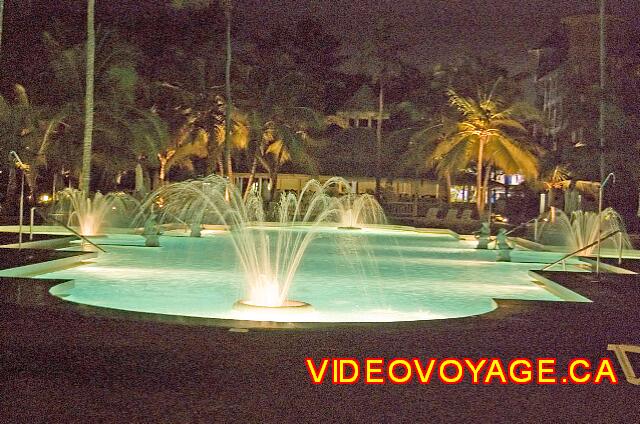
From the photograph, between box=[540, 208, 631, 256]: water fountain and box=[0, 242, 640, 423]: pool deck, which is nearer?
box=[0, 242, 640, 423]: pool deck

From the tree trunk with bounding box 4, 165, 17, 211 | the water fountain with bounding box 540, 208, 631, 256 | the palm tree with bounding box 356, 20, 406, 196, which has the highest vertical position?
A: the palm tree with bounding box 356, 20, 406, 196

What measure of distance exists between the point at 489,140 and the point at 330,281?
3043 centimetres

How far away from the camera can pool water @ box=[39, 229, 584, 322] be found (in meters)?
13.2

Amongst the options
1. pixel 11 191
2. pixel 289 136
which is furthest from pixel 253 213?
pixel 11 191

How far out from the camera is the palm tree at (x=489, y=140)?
45.3 metres

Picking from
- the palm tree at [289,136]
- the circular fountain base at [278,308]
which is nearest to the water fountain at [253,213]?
the circular fountain base at [278,308]

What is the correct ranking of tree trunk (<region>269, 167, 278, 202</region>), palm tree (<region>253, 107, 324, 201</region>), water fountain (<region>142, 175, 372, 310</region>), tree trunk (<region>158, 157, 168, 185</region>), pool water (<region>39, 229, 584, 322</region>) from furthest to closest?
tree trunk (<region>269, 167, 278, 202</region>), tree trunk (<region>158, 157, 168, 185</region>), palm tree (<region>253, 107, 324, 201</region>), water fountain (<region>142, 175, 372, 310</region>), pool water (<region>39, 229, 584, 322</region>)

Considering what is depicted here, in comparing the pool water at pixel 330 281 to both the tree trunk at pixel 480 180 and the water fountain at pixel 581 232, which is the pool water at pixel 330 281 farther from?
the tree trunk at pixel 480 180

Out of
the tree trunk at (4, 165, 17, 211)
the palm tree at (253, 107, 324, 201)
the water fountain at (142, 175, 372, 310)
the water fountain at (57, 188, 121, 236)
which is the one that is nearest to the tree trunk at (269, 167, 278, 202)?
the palm tree at (253, 107, 324, 201)

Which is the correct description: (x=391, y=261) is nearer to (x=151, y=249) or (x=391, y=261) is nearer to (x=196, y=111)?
(x=151, y=249)

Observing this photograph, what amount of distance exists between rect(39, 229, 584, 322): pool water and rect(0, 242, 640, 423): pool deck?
2097mm

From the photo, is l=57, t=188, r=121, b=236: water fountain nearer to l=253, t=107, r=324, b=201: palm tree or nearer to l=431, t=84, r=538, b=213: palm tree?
l=253, t=107, r=324, b=201: palm tree

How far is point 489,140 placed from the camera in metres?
→ 45.9

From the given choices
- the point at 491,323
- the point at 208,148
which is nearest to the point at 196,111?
the point at 208,148
